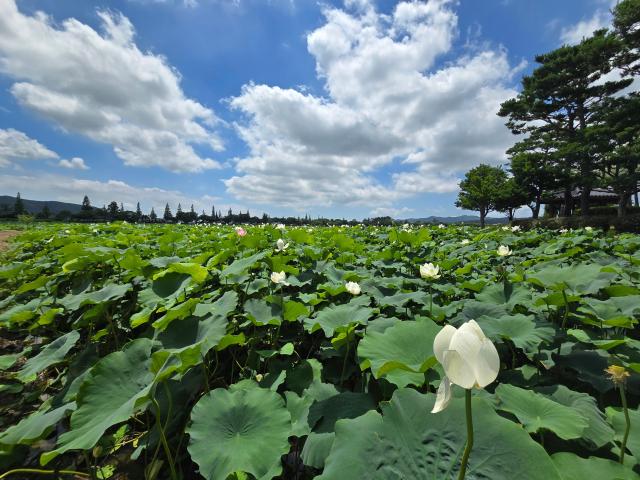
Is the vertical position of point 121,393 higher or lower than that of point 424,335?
lower

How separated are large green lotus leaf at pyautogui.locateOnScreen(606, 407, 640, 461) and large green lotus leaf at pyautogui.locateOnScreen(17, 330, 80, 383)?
8.00 feet

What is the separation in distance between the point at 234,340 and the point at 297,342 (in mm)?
624

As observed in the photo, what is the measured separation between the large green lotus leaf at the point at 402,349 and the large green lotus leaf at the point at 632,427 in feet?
1.86

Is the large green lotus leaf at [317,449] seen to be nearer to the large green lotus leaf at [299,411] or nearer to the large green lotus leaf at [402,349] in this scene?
the large green lotus leaf at [299,411]

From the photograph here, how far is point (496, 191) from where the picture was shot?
29516 mm

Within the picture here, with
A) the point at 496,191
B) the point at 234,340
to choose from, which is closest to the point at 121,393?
the point at 234,340

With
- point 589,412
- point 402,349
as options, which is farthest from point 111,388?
point 589,412

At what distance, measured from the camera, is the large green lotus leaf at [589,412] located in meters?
0.95

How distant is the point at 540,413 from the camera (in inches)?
40.0

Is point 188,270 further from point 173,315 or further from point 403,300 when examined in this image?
point 403,300

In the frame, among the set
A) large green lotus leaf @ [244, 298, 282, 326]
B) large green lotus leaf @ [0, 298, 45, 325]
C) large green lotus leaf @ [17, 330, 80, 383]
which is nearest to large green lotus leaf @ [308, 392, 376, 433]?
large green lotus leaf @ [244, 298, 282, 326]

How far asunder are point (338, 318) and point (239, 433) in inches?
28.8

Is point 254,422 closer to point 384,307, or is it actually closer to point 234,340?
point 234,340

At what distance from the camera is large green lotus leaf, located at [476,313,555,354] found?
4.36 ft
